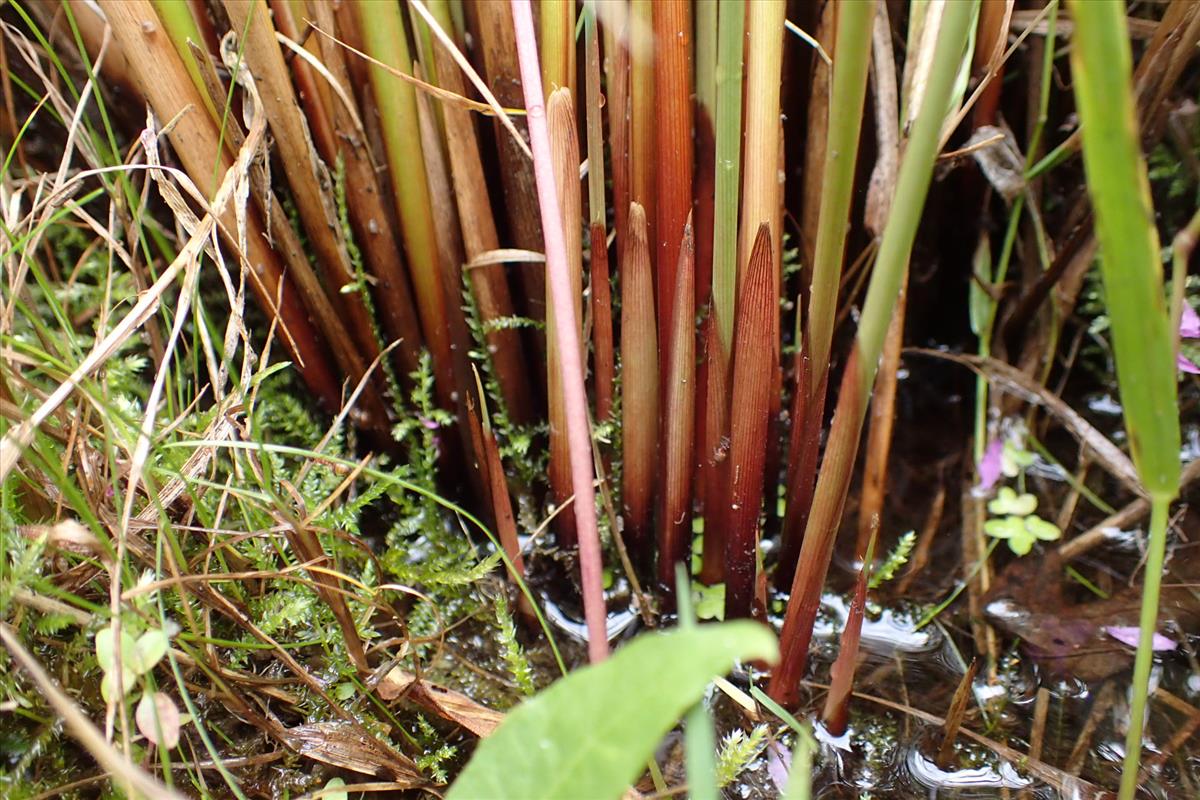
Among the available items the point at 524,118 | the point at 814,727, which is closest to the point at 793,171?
the point at 524,118

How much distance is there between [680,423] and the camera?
0.79m

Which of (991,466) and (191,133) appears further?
(991,466)

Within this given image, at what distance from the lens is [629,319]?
2.56 ft

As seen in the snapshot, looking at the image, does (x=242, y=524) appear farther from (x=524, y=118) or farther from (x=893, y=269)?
(x=893, y=269)

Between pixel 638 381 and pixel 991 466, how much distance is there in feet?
1.76

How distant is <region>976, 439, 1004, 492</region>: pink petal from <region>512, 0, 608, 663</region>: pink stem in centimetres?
67

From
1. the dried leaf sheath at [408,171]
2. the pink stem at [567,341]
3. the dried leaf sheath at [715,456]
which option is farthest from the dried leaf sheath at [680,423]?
the dried leaf sheath at [408,171]

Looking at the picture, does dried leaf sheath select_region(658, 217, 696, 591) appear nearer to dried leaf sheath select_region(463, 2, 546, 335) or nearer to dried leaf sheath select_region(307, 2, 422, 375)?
dried leaf sheath select_region(463, 2, 546, 335)

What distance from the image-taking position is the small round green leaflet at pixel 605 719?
371 millimetres

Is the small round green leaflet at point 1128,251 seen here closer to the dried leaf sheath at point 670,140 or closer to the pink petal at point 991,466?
the dried leaf sheath at point 670,140

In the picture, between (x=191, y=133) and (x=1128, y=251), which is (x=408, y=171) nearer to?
(x=191, y=133)

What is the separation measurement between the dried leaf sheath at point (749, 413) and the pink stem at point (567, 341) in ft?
0.58

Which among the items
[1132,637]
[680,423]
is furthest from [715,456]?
[1132,637]

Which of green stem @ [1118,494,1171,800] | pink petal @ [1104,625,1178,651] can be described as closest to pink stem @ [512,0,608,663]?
green stem @ [1118,494,1171,800]
